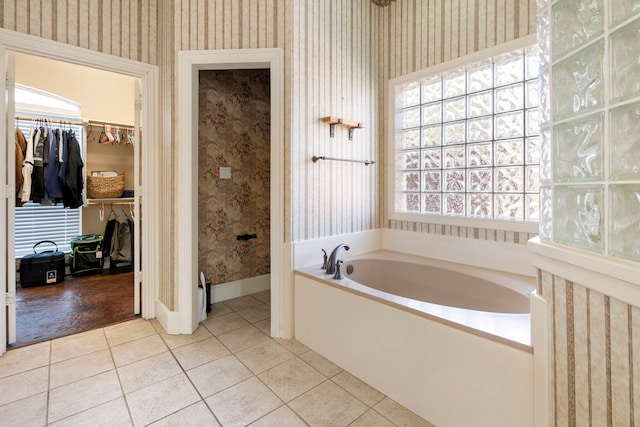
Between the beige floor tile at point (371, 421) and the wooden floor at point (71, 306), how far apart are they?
2093 millimetres

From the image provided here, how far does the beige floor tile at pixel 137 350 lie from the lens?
1.85m

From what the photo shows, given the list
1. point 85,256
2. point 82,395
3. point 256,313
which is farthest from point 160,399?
point 85,256

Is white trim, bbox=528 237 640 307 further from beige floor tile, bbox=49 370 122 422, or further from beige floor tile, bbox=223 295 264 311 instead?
Answer: beige floor tile, bbox=223 295 264 311

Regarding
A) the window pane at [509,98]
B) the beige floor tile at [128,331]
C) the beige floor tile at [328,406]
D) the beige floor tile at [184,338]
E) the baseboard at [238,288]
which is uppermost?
the window pane at [509,98]

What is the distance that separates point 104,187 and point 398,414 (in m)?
4.21

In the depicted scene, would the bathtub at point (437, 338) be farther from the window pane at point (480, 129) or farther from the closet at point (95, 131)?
the closet at point (95, 131)

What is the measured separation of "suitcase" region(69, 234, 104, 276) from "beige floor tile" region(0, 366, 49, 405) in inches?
92.2

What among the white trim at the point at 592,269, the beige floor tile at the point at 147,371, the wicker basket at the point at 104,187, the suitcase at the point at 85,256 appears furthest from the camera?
the wicker basket at the point at 104,187

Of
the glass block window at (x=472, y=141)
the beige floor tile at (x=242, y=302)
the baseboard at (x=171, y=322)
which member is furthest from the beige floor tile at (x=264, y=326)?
the glass block window at (x=472, y=141)

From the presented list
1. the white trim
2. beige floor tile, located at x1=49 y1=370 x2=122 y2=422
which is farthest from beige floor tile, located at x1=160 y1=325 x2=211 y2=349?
the white trim

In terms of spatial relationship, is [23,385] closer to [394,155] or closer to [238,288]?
[238,288]

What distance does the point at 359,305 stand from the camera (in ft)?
5.53

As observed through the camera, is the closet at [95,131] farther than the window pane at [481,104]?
Yes

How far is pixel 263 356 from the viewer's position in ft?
6.21
